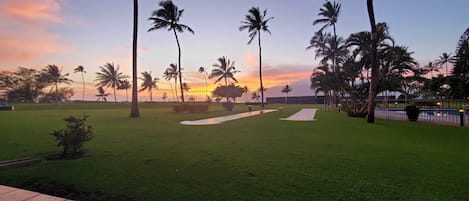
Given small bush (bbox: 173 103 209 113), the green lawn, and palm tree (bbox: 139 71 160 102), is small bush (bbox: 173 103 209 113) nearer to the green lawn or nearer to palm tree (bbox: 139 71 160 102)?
the green lawn

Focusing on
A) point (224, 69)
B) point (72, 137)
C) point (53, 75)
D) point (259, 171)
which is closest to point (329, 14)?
point (224, 69)

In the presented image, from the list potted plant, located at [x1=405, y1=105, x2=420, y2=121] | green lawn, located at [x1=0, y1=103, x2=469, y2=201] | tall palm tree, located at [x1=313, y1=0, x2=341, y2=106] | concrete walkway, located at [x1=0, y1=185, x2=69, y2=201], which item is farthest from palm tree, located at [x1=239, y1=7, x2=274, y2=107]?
concrete walkway, located at [x1=0, y1=185, x2=69, y2=201]

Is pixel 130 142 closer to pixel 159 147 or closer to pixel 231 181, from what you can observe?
pixel 159 147

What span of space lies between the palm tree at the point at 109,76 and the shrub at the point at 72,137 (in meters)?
55.2

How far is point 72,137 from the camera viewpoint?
4.28m

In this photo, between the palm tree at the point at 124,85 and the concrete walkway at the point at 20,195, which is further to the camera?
the palm tree at the point at 124,85

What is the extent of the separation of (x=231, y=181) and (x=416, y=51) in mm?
27933

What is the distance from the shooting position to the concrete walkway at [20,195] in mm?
Result: 2436

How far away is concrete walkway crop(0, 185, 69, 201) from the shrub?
5.28 feet

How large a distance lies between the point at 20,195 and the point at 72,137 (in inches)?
74.4

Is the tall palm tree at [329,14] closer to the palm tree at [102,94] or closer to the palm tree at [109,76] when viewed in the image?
the palm tree at [109,76]

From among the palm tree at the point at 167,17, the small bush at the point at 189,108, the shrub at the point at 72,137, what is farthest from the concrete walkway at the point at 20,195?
the palm tree at the point at 167,17

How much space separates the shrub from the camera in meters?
4.28

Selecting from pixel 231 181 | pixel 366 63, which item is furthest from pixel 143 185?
pixel 366 63
